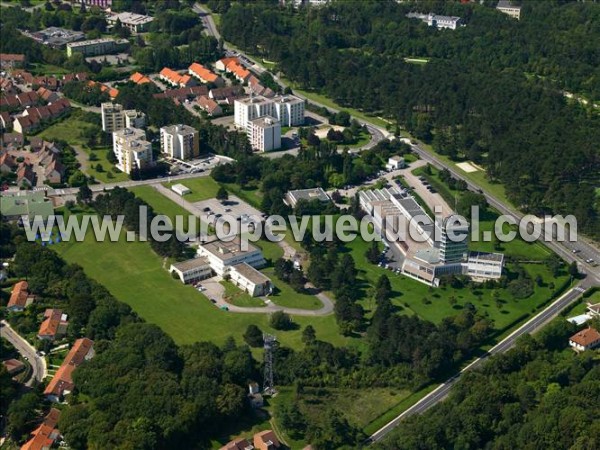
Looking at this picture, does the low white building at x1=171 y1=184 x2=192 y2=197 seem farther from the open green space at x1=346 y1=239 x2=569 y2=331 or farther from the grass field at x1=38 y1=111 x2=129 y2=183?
the open green space at x1=346 y1=239 x2=569 y2=331

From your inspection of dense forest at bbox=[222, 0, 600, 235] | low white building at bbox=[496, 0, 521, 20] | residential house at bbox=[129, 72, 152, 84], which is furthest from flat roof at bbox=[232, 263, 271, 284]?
low white building at bbox=[496, 0, 521, 20]

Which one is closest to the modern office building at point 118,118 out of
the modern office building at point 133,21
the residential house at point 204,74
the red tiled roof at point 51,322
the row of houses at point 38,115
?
the row of houses at point 38,115

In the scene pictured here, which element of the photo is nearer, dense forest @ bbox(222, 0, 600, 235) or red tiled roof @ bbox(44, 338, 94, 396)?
red tiled roof @ bbox(44, 338, 94, 396)

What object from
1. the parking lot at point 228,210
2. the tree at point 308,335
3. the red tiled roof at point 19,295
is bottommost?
the parking lot at point 228,210

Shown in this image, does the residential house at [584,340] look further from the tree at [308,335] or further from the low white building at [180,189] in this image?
the low white building at [180,189]

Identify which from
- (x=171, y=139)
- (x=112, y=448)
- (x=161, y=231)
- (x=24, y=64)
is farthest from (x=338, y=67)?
(x=112, y=448)

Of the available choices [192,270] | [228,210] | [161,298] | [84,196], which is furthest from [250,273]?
[84,196]

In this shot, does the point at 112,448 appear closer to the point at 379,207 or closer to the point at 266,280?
the point at 266,280
